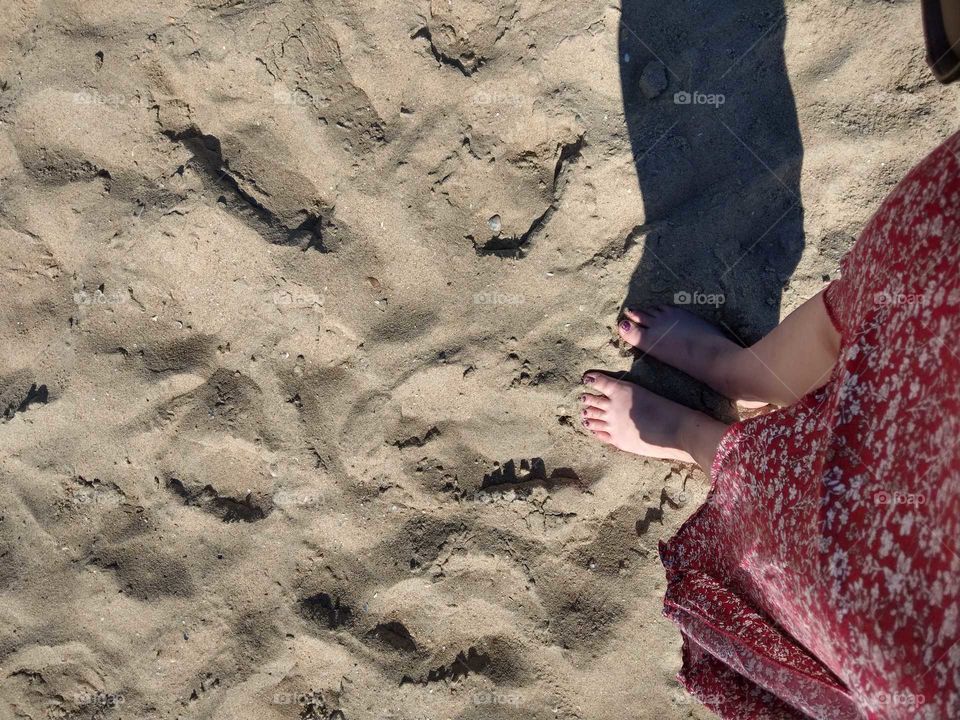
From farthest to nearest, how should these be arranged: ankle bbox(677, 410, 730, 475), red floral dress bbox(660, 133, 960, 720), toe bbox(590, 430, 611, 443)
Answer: toe bbox(590, 430, 611, 443) < ankle bbox(677, 410, 730, 475) < red floral dress bbox(660, 133, 960, 720)

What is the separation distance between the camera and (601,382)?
1804 millimetres

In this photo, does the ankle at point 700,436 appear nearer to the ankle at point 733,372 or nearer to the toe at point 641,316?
the ankle at point 733,372

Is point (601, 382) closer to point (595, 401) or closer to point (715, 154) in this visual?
point (595, 401)

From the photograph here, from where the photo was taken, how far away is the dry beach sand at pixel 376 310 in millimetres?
1772

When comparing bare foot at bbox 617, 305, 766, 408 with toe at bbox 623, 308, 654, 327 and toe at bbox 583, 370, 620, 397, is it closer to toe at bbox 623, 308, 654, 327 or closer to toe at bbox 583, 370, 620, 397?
toe at bbox 623, 308, 654, 327

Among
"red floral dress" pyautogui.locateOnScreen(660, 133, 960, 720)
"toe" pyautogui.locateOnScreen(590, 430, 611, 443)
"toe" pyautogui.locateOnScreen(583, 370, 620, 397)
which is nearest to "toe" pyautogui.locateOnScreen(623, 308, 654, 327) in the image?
"toe" pyautogui.locateOnScreen(583, 370, 620, 397)

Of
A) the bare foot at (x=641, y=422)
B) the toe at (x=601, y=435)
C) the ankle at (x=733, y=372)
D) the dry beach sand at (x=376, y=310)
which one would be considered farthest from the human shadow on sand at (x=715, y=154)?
the toe at (x=601, y=435)

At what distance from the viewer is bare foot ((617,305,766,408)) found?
1.78m

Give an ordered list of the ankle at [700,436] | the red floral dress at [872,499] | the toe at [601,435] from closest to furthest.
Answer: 1. the red floral dress at [872,499]
2. the ankle at [700,436]
3. the toe at [601,435]

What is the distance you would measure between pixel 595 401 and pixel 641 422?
131 millimetres

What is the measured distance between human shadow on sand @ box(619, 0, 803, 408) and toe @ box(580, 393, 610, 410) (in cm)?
27

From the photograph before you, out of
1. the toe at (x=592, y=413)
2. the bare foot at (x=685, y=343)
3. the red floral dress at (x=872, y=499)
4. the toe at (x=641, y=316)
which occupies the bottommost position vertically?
the red floral dress at (x=872, y=499)

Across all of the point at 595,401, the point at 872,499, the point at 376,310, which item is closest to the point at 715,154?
the point at 595,401

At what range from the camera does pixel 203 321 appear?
1.81 m
